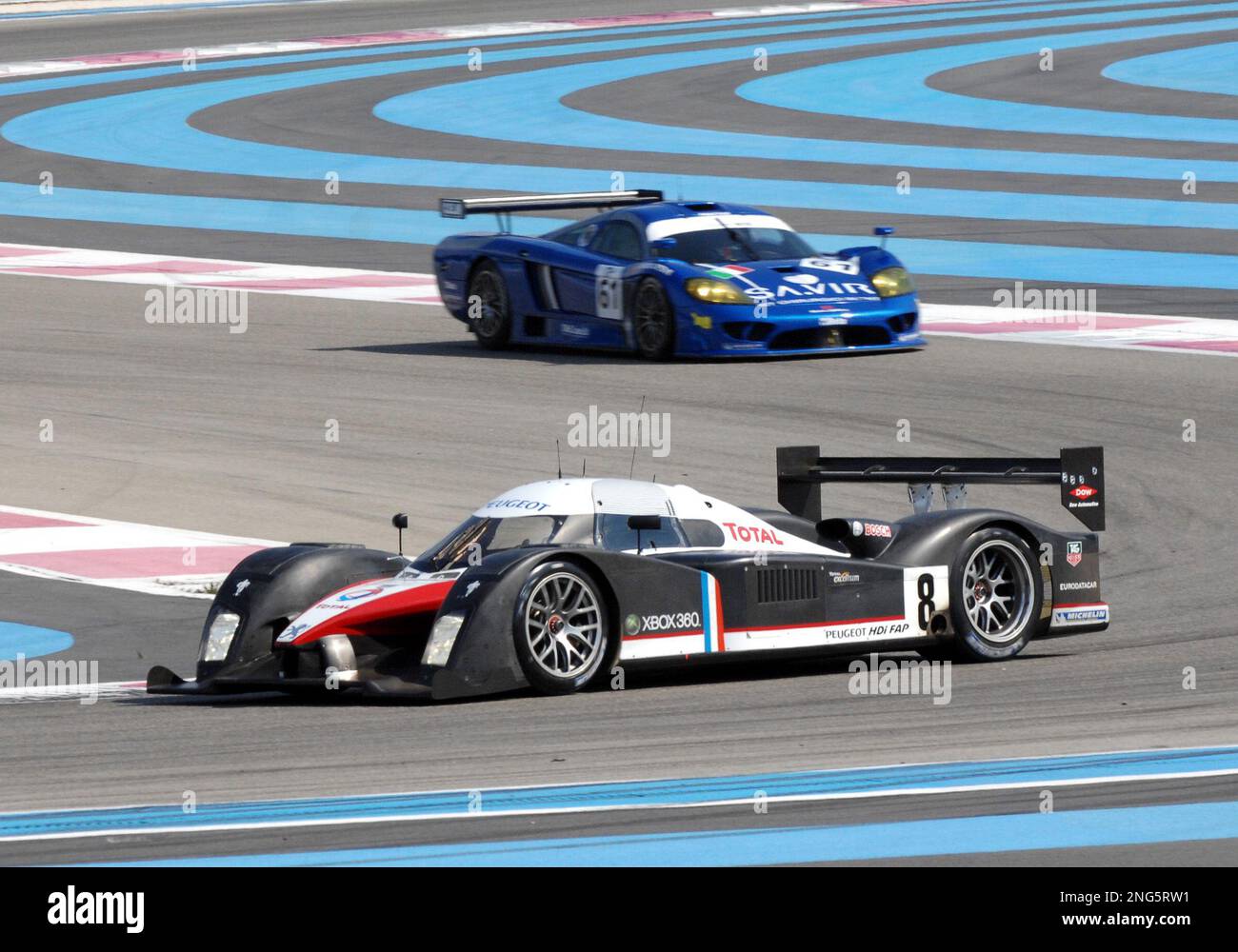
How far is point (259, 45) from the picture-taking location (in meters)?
42.2

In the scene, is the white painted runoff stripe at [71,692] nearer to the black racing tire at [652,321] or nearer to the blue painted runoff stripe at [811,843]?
the blue painted runoff stripe at [811,843]

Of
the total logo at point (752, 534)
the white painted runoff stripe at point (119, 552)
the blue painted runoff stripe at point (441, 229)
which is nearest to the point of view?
the total logo at point (752, 534)

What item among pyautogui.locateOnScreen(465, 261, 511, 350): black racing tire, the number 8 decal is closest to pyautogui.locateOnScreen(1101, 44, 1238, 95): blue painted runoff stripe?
pyautogui.locateOnScreen(465, 261, 511, 350): black racing tire

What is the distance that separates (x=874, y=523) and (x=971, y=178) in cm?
1872

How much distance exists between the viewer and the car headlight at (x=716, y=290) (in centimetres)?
1772

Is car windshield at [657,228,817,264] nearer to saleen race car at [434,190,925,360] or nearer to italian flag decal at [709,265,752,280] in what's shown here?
saleen race car at [434,190,925,360]

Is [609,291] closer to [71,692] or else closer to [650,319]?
[650,319]

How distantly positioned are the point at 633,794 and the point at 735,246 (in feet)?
36.8

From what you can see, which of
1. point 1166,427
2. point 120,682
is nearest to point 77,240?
point 1166,427

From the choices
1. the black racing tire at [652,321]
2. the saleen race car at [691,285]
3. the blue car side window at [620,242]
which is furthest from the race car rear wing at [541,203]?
the black racing tire at [652,321]

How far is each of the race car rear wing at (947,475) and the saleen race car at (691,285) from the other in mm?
6835
